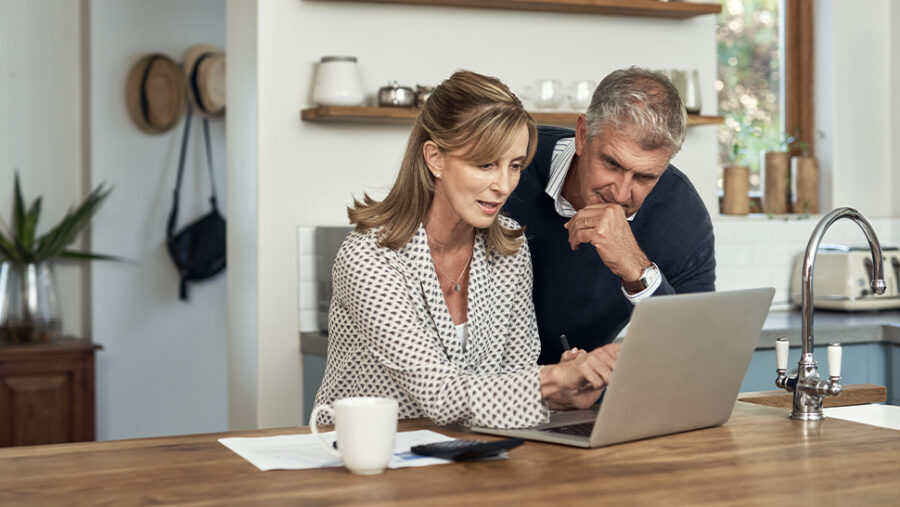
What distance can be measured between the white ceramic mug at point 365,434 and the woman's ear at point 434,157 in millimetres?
639

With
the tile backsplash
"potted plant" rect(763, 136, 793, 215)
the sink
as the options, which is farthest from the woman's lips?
"potted plant" rect(763, 136, 793, 215)

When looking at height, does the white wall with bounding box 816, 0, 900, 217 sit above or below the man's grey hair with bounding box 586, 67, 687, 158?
above

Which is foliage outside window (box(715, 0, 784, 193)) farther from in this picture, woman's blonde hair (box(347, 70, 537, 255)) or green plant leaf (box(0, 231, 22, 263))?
green plant leaf (box(0, 231, 22, 263))

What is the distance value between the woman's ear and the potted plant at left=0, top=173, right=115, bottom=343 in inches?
110

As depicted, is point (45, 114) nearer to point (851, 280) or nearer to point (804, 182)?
point (804, 182)

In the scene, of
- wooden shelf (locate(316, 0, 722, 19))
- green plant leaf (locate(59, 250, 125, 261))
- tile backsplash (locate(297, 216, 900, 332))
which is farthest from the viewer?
green plant leaf (locate(59, 250, 125, 261))

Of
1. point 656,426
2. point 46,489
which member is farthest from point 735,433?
point 46,489

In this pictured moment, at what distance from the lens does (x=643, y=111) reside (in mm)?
2092

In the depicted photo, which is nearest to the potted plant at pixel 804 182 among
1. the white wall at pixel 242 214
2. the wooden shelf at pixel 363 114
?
the wooden shelf at pixel 363 114

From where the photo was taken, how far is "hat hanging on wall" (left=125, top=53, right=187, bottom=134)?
181 inches

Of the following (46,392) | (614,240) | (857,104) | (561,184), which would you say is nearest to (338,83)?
(561,184)

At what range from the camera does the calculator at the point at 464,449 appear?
151cm

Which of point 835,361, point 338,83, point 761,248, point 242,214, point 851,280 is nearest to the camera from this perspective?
point 835,361

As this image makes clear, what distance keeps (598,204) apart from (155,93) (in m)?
2.99
